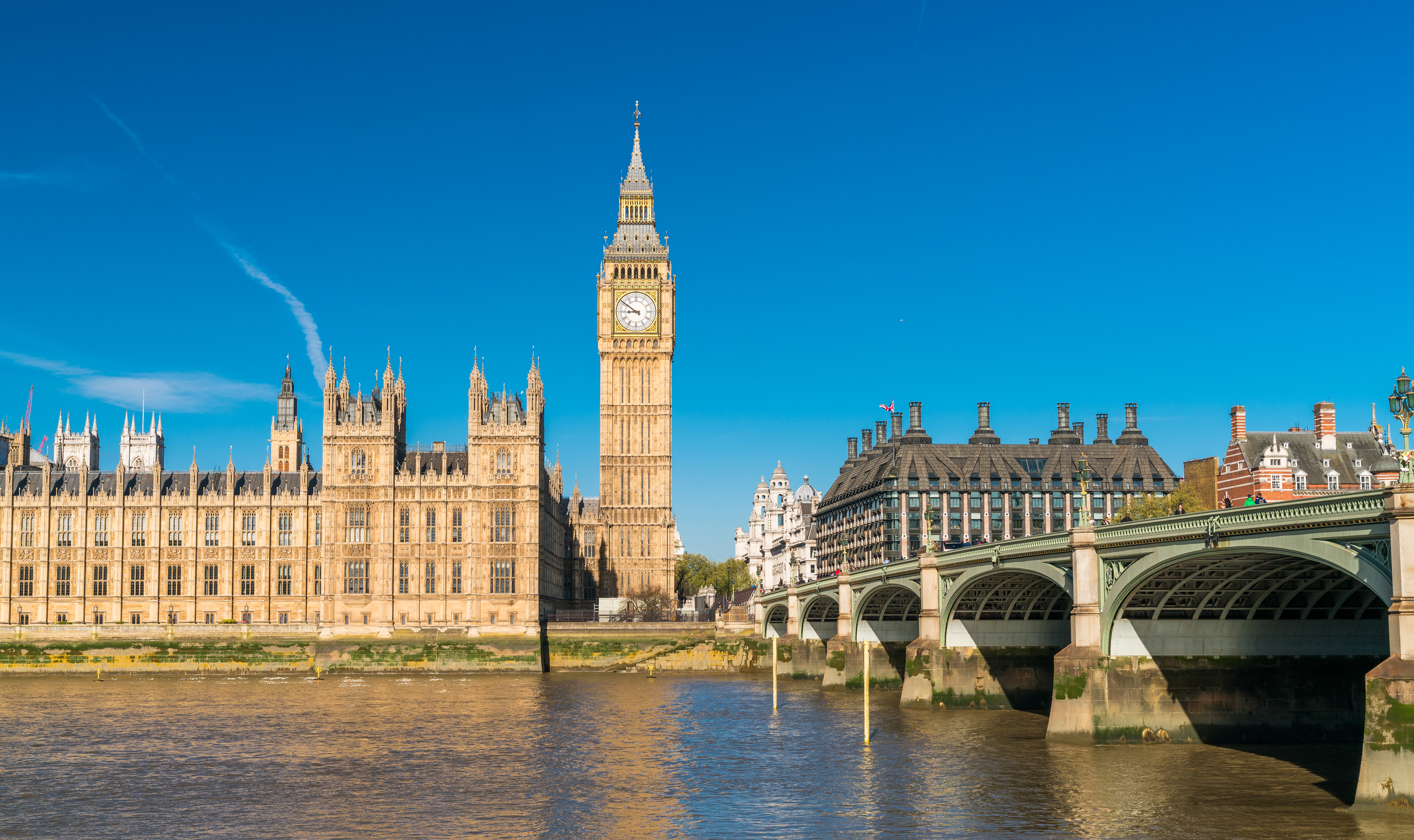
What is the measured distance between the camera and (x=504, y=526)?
115 meters

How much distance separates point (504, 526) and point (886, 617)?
40.3 meters

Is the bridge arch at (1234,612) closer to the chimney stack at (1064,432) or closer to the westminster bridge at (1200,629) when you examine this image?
the westminster bridge at (1200,629)

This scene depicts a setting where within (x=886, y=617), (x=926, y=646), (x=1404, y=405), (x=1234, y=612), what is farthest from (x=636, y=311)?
(x=1404, y=405)

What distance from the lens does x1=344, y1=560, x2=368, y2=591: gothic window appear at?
114m

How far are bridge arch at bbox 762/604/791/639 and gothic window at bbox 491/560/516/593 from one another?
22.3 meters

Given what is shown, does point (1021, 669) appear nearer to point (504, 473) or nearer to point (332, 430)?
point (504, 473)

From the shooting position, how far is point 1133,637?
49.7 m

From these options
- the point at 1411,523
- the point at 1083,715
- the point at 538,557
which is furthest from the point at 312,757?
the point at 538,557

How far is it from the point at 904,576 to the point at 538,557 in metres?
49.0

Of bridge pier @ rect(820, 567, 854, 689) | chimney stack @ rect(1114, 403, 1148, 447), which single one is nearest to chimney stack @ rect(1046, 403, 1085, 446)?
chimney stack @ rect(1114, 403, 1148, 447)

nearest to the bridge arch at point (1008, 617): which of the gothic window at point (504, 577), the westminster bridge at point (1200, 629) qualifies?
the westminster bridge at point (1200, 629)

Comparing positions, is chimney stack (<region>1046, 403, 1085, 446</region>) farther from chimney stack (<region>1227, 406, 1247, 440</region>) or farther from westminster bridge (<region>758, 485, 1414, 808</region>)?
westminster bridge (<region>758, 485, 1414, 808</region>)

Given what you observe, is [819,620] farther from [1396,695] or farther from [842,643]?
[1396,695]

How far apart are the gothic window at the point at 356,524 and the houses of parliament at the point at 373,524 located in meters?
0.11
